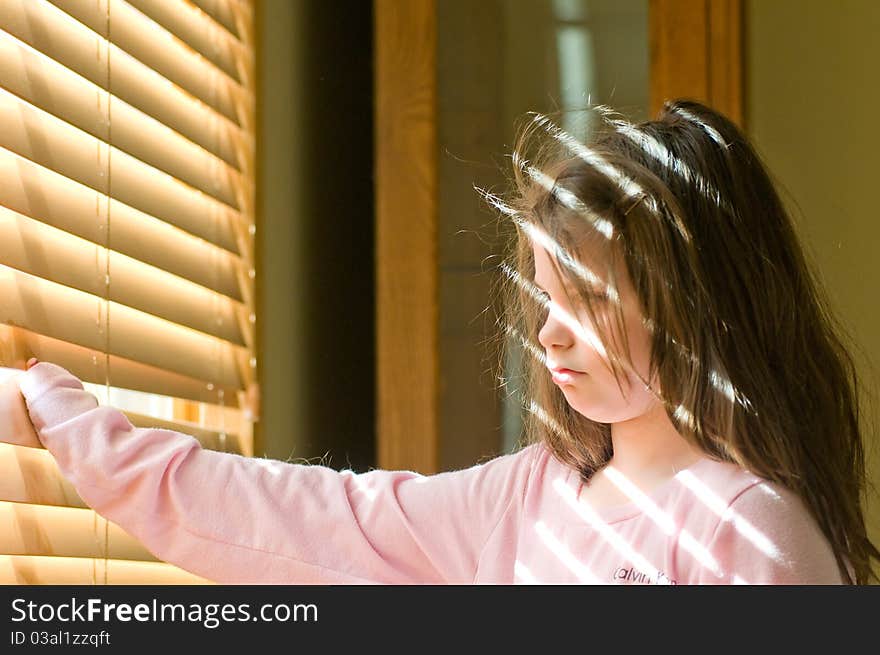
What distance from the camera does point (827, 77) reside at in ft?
5.44

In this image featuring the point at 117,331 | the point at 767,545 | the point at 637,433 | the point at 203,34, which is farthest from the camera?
the point at 203,34

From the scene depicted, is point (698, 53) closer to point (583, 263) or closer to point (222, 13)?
point (222, 13)

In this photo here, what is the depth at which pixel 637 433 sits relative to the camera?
0.89 meters

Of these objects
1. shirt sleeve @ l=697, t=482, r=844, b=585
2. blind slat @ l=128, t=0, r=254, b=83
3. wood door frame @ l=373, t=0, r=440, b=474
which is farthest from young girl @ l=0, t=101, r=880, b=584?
wood door frame @ l=373, t=0, r=440, b=474

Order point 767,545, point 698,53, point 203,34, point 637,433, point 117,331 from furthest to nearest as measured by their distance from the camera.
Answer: point 698,53 < point 203,34 < point 117,331 < point 637,433 < point 767,545

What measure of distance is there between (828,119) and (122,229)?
1.00 m

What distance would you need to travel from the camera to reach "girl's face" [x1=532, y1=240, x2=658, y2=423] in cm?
84

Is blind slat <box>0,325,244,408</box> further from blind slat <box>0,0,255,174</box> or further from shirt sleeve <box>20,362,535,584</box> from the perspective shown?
blind slat <box>0,0,255,174</box>

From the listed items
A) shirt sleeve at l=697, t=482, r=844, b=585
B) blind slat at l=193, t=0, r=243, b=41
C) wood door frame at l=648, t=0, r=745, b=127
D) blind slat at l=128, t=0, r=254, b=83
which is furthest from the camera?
wood door frame at l=648, t=0, r=745, b=127

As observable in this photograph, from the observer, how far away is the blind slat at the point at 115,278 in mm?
846

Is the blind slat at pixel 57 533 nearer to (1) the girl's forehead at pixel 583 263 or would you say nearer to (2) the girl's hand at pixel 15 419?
(2) the girl's hand at pixel 15 419

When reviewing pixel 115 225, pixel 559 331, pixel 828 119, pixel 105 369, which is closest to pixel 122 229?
pixel 115 225
